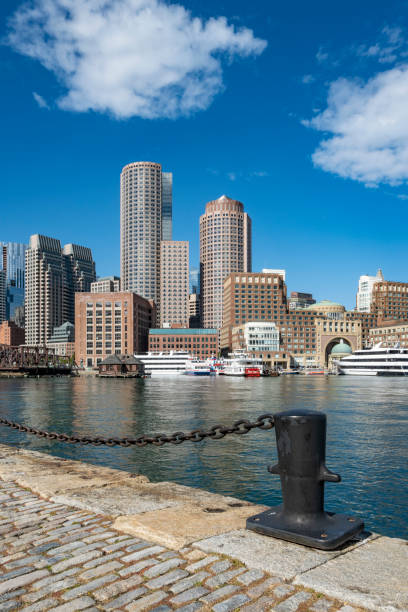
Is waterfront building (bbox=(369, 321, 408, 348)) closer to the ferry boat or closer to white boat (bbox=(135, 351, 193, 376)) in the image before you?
the ferry boat

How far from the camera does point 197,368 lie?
13762 cm

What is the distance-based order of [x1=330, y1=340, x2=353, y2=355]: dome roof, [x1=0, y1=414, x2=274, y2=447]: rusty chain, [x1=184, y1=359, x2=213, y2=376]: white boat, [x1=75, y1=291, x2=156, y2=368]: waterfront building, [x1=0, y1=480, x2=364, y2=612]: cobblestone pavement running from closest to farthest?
[x1=0, y1=480, x2=364, y2=612]: cobblestone pavement → [x1=0, y1=414, x2=274, y2=447]: rusty chain → [x1=184, y1=359, x2=213, y2=376]: white boat → [x1=75, y1=291, x2=156, y2=368]: waterfront building → [x1=330, y1=340, x2=353, y2=355]: dome roof

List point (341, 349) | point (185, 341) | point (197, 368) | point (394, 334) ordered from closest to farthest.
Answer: point (197, 368)
point (341, 349)
point (394, 334)
point (185, 341)

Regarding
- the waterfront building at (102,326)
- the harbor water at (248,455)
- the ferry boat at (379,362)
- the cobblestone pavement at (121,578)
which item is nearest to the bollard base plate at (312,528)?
the cobblestone pavement at (121,578)

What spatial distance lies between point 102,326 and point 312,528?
7066 inches

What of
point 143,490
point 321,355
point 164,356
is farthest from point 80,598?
point 321,355

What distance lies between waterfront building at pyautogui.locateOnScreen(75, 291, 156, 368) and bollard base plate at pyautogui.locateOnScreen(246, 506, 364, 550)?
579ft

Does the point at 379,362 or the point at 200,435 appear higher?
the point at 200,435

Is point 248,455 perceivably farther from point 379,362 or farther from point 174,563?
point 379,362

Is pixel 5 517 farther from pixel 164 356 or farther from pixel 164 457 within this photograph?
pixel 164 356

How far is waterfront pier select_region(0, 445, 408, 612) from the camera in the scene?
4.15 meters

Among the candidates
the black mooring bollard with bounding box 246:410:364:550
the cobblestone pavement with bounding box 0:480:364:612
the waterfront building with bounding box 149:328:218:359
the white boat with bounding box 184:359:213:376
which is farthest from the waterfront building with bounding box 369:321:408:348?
the cobblestone pavement with bounding box 0:480:364:612

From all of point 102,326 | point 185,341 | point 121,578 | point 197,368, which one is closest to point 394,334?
point 185,341

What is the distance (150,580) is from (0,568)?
1.62 metres
